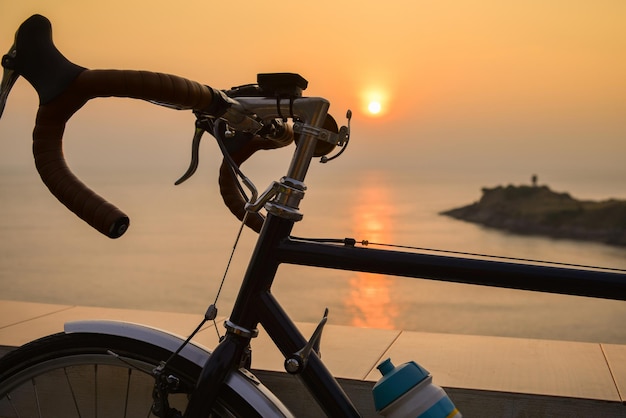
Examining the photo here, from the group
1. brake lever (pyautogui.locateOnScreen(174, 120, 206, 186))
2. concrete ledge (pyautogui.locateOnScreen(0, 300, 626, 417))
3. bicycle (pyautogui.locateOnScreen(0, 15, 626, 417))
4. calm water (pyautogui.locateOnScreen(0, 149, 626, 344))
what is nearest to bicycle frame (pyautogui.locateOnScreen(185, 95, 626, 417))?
bicycle (pyautogui.locateOnScreen(0, 15, 626, 417))

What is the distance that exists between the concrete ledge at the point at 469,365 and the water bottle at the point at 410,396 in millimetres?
849

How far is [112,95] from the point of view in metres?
1.01

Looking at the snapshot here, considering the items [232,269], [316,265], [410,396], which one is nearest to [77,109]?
[316,265]

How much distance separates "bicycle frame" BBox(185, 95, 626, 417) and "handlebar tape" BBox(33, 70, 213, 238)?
219mm

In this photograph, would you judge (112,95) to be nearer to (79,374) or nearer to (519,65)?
(79,374)

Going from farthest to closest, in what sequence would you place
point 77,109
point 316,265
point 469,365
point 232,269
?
1. point 232,269
2. point 469,365
3. point 316,265
4. point 77,109

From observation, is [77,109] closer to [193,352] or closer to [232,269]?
[193,352]

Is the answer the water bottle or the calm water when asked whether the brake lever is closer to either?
the water bottle

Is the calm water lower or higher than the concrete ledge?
higher

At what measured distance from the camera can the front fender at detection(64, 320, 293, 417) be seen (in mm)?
1167

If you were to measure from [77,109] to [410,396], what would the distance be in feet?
1.97

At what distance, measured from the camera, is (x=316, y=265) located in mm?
1166

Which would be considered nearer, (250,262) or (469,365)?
(250,262)

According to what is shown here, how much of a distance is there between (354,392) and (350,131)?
101cm
